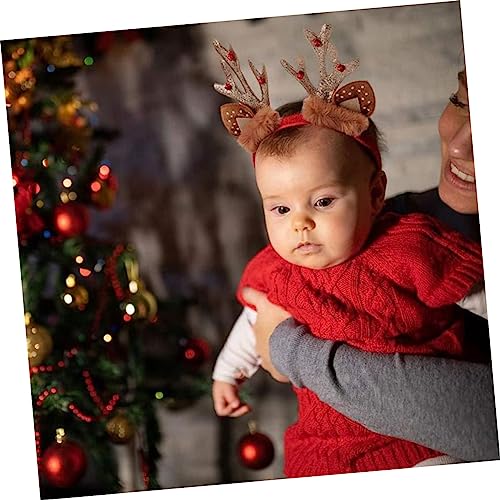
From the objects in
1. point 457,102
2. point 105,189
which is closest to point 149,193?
point 105,189

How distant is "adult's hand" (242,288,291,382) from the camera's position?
1.99 m

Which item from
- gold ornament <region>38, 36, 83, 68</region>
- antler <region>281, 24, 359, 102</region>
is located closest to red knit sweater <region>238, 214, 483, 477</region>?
antler <region>281, 24, 359, 102</region>

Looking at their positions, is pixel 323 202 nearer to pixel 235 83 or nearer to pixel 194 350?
pixel 235 83

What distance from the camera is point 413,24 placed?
2000 millimetres

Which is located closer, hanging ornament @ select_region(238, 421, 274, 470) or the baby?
the baby

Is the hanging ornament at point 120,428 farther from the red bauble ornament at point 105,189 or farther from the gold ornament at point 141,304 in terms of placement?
the red bauble ornament at point 105,189

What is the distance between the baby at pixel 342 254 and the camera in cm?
190

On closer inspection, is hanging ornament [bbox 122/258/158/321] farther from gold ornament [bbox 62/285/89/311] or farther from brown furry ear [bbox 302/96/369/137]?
brown furry ear [bbox 302/96/369/137]

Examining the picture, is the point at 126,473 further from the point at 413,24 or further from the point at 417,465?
the point at 413,24

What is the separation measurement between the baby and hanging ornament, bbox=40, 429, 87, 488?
43 centimetres

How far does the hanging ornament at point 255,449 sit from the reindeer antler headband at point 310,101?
27.0 inches

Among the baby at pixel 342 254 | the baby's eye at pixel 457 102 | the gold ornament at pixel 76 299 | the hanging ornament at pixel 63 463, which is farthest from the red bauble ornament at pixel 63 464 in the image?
Answer: the baby's eye at pixel 457 102

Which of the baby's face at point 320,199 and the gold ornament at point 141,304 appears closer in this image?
the baby's face at point 320,199

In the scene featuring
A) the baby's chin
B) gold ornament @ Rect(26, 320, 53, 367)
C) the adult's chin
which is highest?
the adult's chin
